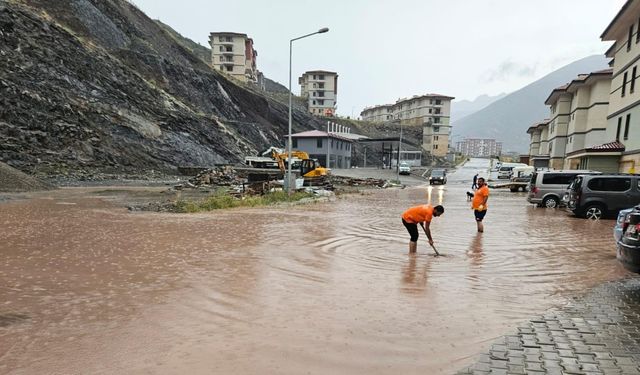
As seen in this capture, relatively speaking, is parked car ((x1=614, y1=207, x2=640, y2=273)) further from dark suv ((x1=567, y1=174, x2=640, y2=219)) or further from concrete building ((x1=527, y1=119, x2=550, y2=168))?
concrete building ((x1=527, y1=119, x2=550, y2=168))

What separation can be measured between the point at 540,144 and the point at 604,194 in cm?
5217

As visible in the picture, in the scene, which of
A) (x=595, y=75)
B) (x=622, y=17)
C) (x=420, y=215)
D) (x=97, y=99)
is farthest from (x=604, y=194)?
(x=97, y=99)

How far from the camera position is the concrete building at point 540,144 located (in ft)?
174

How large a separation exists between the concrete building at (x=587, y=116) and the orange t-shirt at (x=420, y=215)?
75.4ft

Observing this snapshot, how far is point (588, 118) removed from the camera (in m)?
35.9

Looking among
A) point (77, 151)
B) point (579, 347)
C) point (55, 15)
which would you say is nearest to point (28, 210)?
point (579, 347)

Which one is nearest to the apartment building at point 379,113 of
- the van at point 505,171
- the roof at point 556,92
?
the van at point 505,171

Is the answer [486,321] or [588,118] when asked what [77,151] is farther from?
[588,118]

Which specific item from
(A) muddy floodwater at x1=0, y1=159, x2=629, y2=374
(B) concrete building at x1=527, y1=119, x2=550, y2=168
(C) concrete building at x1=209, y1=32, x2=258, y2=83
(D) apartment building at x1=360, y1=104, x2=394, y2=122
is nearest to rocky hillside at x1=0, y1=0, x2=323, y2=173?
(A) muddy floodwater at x1=0, y1=159, x2=629, y2=374

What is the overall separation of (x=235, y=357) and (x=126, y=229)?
8710 mm

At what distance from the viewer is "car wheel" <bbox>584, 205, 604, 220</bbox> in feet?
45.8

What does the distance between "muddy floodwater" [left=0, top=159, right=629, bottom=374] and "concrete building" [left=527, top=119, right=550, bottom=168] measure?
153ft

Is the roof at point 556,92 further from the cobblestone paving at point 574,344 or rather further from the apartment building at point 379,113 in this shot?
the apartment building at point 379,113

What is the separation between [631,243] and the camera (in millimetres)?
5398
